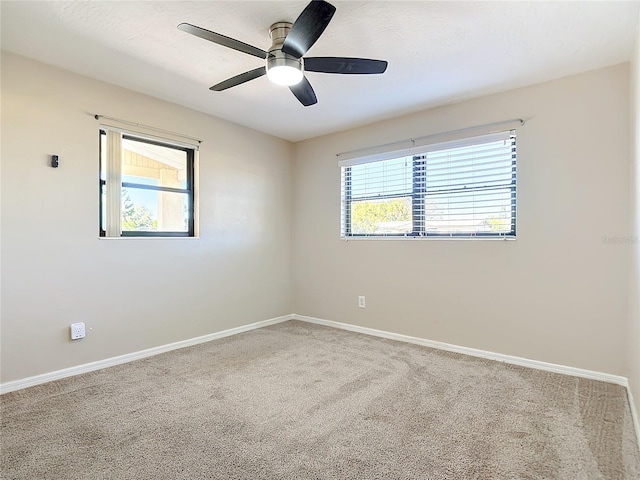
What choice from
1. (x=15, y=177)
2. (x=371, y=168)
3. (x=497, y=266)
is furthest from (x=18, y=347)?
(x=497, y=266)

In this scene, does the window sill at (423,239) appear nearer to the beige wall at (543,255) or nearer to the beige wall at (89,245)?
the beige wall at (543,255)

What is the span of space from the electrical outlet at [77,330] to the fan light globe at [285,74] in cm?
241

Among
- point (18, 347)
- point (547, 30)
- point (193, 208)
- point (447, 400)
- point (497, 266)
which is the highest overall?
point (547, 30)

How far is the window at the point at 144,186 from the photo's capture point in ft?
9.56

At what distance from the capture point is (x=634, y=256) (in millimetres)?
2293

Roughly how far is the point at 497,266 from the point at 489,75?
62.7 inches

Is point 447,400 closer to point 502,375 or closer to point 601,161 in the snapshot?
point 502,375

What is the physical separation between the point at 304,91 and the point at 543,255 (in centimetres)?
231

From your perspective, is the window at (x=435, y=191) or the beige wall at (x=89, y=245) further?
the window at (x=435, y=191)


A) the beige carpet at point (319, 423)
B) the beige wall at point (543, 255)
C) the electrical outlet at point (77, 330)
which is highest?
the beige wall at point (543, 255)

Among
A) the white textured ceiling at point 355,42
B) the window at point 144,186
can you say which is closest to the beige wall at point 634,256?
the white textured ceiling at point 355,42

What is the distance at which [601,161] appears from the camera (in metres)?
2.58

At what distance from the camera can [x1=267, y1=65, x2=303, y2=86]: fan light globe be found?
2.07 m

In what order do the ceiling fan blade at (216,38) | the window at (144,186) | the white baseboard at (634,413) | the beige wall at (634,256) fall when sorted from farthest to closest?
the window at (144,186) → the beige wall at (634,256) → the white baseboard at (634,413) → the ceiling fan blade at (216,38)
